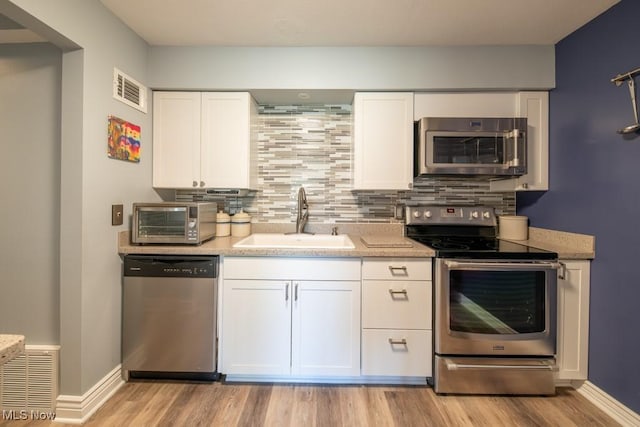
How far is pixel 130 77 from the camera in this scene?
2.02 meters

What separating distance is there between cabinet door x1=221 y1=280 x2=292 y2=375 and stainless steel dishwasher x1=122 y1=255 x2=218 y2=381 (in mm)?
118

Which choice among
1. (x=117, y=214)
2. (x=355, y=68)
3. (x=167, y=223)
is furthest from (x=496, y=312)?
(x=117, y=214)

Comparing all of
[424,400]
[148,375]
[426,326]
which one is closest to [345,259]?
[426,326]

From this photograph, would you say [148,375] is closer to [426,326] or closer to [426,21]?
[426,326]

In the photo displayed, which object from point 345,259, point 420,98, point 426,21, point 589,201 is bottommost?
point 345,259

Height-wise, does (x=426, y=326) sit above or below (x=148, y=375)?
above

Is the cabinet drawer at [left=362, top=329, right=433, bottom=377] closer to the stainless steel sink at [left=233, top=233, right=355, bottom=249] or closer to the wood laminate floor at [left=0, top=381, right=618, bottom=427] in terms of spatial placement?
the wood laminate floor at [left=0, top=381, right=618, bottom=427]

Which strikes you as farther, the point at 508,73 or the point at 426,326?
the point at 508,73

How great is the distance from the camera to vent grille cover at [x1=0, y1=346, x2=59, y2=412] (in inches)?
66.6

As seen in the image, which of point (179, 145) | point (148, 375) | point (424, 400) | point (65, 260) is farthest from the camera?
point (179, 145)

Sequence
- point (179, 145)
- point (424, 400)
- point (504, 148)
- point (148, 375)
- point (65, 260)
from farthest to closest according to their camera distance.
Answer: point (179, 145) → point (504, 148) → point (148, 375) → point (424, 400) → point (65, 260)

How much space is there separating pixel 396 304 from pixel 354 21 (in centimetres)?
181

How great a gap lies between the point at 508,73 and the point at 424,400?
89.7 inches

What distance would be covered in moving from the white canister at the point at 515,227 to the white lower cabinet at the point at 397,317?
925 millimetres
